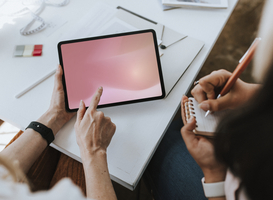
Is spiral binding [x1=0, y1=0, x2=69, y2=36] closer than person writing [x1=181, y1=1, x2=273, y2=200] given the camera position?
No

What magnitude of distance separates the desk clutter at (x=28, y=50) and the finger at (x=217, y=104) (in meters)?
0.57

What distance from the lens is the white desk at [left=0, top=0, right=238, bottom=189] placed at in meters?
0.50

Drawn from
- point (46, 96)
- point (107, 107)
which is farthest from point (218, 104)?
point (46, 96)

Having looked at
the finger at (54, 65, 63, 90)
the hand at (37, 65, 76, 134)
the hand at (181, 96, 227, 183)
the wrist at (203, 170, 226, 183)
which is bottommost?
the wrist at (203, 170, 226, 183)

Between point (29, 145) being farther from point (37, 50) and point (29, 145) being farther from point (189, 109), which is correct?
point (189, 109)

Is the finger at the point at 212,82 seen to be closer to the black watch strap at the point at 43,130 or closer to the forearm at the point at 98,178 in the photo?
the forearm at the point at 98,178

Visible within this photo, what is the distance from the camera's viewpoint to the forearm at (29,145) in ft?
1.54

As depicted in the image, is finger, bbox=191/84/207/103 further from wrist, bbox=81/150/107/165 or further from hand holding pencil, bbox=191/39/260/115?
wrist, bbox=81/150/107/165

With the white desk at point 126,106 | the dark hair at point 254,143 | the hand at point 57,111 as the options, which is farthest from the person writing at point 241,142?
the hand at point 57,111

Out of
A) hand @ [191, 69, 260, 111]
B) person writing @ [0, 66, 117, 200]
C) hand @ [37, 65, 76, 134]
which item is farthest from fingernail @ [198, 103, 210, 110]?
hand @ [37, 65, 76, 134]

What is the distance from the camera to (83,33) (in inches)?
26.5

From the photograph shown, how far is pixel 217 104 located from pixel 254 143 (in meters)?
0.20

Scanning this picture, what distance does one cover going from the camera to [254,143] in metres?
0.32

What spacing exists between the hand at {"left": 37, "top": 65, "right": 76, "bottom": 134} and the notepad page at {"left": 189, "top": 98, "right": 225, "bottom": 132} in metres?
0.37
